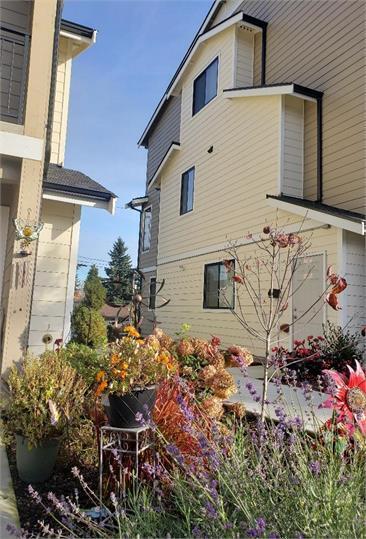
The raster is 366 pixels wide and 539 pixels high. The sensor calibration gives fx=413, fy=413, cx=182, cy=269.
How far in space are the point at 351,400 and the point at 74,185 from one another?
5.67 m

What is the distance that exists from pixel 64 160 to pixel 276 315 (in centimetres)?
646

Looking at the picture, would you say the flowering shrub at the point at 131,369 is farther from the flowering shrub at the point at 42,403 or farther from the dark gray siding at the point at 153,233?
the dark gray siding at the point at 153,233

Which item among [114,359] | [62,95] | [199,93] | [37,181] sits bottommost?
[114,359]

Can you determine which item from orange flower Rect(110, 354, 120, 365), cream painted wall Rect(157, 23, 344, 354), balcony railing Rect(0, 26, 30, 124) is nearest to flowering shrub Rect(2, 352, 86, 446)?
orange flower Rect(110, 354, 120, 365)

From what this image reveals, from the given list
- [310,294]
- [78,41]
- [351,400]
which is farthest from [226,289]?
[351,400]

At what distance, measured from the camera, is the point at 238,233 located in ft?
33.2

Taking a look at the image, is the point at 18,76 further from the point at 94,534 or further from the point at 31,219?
the point at 94,534

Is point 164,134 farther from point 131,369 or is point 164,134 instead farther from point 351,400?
point 351,400

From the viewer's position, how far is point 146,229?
16750 millimetres

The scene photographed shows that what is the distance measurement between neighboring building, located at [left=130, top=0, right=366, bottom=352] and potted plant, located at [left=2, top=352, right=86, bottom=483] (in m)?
3.36

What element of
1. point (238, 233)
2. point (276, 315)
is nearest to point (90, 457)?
point (276, 315)

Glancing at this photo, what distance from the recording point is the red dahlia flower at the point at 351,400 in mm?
1994

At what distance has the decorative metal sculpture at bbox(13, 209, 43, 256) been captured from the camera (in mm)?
5020

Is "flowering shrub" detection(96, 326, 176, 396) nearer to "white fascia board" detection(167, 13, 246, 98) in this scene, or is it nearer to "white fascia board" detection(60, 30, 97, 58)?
"white fascia board" detection(60, 30, 97, 58)
